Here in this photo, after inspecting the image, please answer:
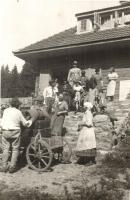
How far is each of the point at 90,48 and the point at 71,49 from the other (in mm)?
776

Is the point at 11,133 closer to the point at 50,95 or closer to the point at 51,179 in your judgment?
the point at 51,179

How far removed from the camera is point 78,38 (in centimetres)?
1513

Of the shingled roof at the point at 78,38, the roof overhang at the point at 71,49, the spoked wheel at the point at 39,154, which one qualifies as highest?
the shingled roof at the point at 78,38

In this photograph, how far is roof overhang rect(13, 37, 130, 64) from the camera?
43.3 ft

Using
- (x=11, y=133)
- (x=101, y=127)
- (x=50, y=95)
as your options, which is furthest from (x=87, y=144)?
(x=50, y=95)

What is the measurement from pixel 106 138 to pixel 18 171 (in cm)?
262

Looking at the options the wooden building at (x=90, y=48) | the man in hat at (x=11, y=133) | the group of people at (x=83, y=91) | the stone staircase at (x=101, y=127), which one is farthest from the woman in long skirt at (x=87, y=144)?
the wooden building at (x=90, y=48)

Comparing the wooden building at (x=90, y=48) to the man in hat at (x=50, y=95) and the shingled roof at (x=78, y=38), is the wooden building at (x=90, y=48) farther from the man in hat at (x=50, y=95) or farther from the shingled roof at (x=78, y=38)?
the man in hat at (x=50, y=95)

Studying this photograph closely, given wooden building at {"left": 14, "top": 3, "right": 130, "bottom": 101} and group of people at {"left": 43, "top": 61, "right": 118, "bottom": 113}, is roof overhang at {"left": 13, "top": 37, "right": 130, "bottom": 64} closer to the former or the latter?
wooden building at {"left": 14, "top": 3, "right": 130, "bottom": 101}

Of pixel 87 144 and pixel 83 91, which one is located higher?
pixel 83 91

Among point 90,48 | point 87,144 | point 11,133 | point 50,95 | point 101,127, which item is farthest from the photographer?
point 90,48

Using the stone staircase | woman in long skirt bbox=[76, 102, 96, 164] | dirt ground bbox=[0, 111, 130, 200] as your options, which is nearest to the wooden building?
the stone staircase

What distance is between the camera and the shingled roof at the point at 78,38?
13352 millimetres

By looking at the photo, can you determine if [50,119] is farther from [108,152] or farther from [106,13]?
[106,13]
